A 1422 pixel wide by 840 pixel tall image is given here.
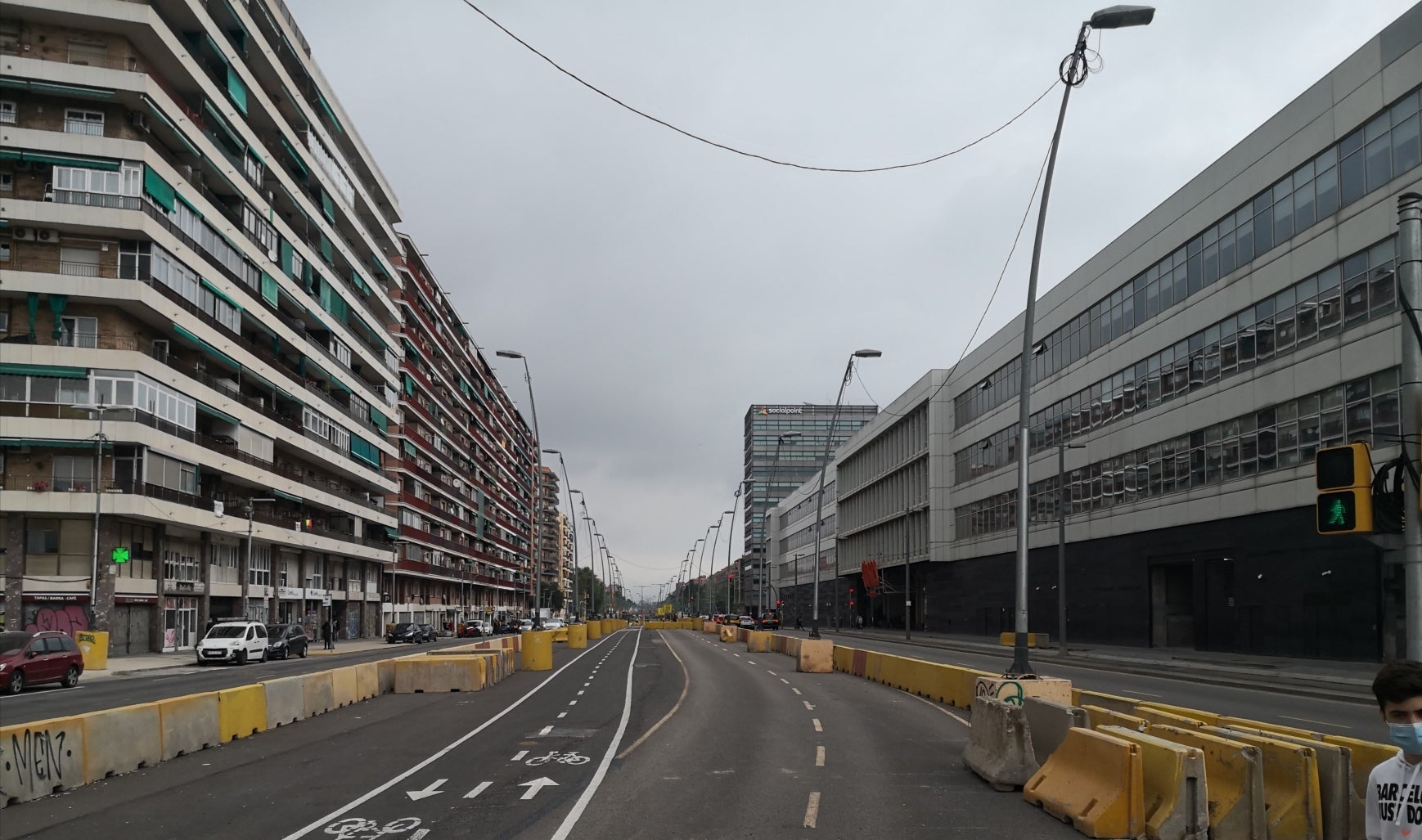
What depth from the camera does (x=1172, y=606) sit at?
160ft

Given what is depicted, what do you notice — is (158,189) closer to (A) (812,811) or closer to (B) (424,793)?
(B) (424,793)

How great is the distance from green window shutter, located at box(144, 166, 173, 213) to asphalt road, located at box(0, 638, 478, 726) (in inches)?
751

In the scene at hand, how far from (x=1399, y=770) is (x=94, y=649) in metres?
42.7

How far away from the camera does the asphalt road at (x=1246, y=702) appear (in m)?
18.1

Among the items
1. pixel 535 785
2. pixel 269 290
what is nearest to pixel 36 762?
pixel 535 785

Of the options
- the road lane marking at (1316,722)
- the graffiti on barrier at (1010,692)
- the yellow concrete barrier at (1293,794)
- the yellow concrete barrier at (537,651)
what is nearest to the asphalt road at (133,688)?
the yellow concrete barrier at (537,651)

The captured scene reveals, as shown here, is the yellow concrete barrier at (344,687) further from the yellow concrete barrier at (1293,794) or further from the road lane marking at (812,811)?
the yellow concrete barrier at (1293,794)

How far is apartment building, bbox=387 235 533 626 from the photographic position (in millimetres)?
95000

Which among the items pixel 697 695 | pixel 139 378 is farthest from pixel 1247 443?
pixel 139 378

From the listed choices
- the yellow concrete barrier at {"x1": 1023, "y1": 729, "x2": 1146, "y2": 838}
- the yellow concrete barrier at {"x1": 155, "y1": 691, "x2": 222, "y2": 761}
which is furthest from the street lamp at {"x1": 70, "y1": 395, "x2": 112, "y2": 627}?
the yellow concrete barrier at {"x1": 1023, "y1": 729, "x2": 1146, "y2": 838}

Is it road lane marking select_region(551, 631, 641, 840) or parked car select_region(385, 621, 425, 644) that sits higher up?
road lane marking select_region(551, 631, 641, 840)

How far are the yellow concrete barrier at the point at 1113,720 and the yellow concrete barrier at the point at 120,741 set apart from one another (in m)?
11.1

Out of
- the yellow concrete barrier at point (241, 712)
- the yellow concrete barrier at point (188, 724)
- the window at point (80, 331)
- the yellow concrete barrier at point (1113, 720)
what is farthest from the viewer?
the window at point (80, 331)

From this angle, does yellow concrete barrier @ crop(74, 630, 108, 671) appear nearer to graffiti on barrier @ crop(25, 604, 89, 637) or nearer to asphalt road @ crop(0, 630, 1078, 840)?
graffiti on barrier @ crop(25, 604, 89, 637)
